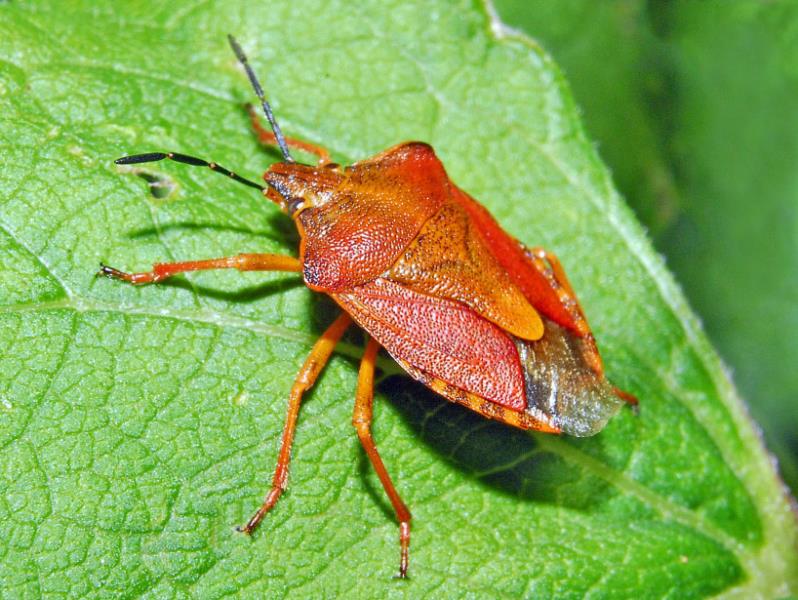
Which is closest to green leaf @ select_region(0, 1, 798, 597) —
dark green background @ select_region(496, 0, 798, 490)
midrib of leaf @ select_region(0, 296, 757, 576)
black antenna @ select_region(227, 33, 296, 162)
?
midrib of leaf @ select_region(0, 296, 757, 576)

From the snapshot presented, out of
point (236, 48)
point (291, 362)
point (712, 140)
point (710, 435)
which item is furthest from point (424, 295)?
point (712, 140)

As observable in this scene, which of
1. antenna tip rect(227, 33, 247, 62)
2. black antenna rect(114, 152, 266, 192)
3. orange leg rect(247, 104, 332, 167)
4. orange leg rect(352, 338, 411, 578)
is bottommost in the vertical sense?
orange leg rect(352, 338, 411, 578)

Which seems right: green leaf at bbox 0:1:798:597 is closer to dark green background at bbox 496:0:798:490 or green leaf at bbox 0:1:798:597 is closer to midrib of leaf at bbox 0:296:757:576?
midrib of leaf at bbox 0:296:757:576

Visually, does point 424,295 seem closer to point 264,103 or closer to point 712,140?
point 264,103

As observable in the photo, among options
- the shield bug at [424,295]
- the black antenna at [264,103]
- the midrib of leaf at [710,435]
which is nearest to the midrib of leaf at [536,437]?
the midrib of leaf at [710,435]

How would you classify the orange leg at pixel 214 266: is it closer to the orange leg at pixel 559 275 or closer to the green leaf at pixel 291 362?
the green leaf at pixel 291 362

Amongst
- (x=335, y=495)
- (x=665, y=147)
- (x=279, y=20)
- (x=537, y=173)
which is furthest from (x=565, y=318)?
(x=665, y=147)
